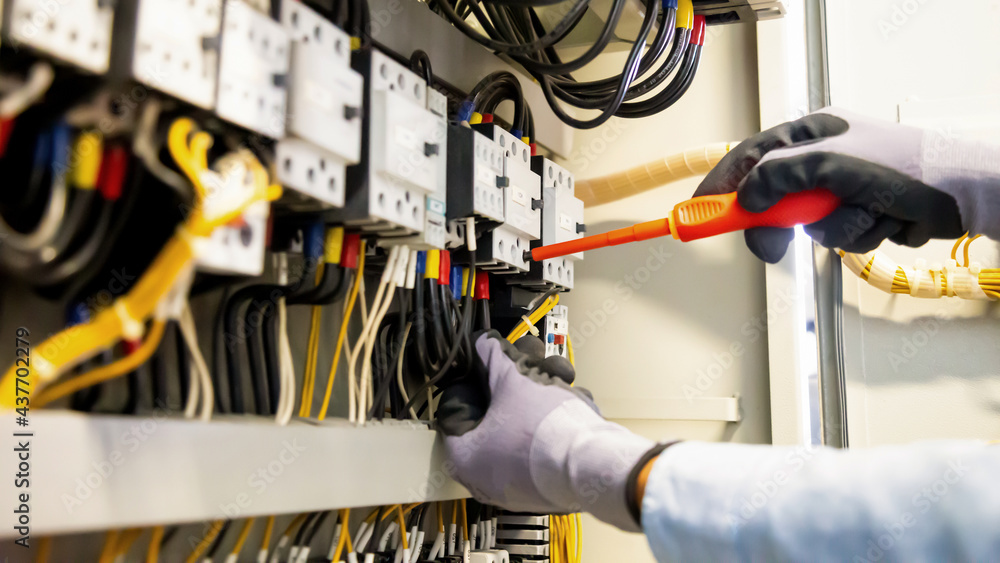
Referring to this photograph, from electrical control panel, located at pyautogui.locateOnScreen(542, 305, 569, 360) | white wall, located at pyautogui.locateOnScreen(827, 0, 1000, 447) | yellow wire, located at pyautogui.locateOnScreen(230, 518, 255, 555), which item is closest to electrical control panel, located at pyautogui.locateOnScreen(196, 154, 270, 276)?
yellow wire, located at pyautogui.locateOnScreen(230, 518, 255, 555)

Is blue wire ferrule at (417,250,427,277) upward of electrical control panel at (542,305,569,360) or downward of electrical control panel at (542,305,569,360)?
upward

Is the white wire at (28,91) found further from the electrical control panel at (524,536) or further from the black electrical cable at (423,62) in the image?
the electrical control panel at (524,536)

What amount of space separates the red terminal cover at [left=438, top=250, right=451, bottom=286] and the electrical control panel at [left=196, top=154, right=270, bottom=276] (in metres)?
0.37

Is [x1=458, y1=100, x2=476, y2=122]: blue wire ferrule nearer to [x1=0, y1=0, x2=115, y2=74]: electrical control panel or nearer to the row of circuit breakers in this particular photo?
the row of circuit breakers

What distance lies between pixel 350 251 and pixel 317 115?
0.20 meters

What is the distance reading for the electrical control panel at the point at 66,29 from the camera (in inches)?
19.7

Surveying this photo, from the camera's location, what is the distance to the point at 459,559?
1.16 meters

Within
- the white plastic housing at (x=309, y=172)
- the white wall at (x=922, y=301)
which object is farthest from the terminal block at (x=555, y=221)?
the white wall at (x=922, y=301)

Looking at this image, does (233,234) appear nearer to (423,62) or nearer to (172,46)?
(172,46)

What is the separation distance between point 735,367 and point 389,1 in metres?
1.02

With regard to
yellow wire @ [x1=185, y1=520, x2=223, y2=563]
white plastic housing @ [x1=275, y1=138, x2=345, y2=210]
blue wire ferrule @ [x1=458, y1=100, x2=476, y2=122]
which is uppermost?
blue wire ferrule @ [x1=458, y1=100, x2=476, y2=122]

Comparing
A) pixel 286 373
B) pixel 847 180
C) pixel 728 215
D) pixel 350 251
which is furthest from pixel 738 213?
pixel 286 373

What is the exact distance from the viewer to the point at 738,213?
1.01 meters

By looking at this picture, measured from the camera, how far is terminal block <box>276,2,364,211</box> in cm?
72
